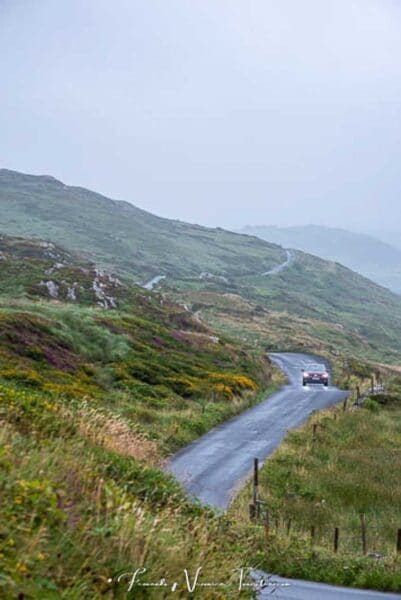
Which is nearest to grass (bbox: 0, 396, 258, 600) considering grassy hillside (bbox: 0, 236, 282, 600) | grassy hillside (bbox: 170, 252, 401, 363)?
grassy hillside (bbox: 0, 236, 282, 600)

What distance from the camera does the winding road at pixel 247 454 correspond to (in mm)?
12164

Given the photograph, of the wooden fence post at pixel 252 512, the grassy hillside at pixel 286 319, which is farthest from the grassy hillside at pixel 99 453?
the grassy hillside at pixel 286 319

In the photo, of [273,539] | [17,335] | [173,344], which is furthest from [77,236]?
[273,539]

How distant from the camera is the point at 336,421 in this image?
34.9 meters

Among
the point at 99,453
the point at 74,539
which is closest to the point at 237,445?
the point at 99,453

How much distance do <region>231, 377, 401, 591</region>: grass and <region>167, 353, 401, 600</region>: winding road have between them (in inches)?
25.7

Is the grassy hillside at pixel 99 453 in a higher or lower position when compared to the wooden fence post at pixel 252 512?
higher

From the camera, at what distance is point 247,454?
89.5 ft

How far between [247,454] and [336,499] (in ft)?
18.3

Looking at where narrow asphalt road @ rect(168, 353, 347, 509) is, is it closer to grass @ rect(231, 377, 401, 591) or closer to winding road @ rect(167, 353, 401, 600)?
winding road @ rect(167, 353, 401, 600)

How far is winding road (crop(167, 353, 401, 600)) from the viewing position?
12.2 metres

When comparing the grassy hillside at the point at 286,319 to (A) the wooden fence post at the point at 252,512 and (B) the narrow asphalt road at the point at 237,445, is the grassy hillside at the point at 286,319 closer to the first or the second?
(B) the narrow asphalt road at the point at 237,445

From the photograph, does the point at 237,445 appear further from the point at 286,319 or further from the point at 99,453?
the point at 286,319

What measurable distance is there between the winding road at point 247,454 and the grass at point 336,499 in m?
0.65
